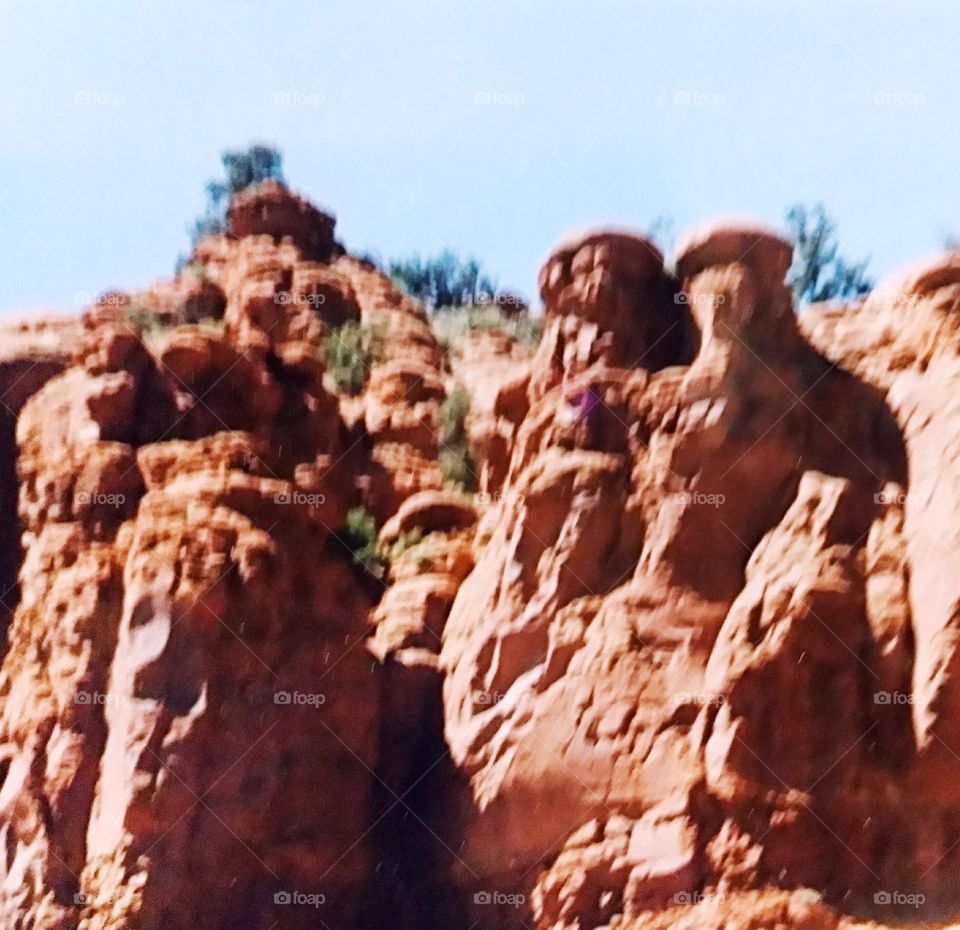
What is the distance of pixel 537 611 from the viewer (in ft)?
36.3

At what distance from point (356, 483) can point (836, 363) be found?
6026mm

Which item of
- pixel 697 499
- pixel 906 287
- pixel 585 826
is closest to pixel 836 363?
pixel 906 287

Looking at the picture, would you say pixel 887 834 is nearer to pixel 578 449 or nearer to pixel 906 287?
pixel 578 449

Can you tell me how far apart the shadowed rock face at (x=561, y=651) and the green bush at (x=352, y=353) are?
3.68 meters

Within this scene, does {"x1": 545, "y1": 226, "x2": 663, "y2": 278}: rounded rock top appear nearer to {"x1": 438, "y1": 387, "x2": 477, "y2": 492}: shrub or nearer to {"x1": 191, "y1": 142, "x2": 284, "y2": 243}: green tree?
{"x1": 438, "y1": 387, "x2": 477, "y2": 492}: shrub

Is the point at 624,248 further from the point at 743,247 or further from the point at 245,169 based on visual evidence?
the point at 245,169

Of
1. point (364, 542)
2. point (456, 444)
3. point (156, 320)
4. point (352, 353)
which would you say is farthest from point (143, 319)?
point (364, 542)

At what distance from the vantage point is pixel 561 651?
1080cm

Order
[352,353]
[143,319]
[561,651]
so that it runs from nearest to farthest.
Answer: [561,651]
[143,319]
[352,353]

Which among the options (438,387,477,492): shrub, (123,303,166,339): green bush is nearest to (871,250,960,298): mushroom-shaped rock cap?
(438,387,477,492): shrub

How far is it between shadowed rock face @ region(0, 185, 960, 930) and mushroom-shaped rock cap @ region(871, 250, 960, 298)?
0.03m

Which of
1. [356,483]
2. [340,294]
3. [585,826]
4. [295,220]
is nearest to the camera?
[585,826]

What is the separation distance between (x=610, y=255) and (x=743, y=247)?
1336mm

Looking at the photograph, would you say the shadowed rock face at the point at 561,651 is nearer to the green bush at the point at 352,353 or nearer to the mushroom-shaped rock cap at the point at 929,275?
the mushroom-shaped rock cap at the point at 929,275
